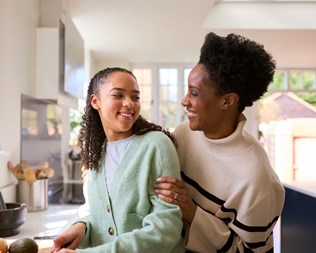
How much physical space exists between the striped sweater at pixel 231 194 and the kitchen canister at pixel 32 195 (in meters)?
1.36

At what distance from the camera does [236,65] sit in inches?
47.3

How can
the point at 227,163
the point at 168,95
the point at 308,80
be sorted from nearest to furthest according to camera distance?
the point at 227,163, the point at 168,95, the point at 308,80

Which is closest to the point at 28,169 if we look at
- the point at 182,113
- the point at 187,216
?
the point at 187,216

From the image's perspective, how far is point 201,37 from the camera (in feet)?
16.5

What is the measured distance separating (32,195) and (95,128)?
1281 millimetres

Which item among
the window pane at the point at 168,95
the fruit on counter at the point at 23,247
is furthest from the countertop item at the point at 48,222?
the window pane at the point at 168,95

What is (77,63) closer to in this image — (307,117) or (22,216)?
(22,216)

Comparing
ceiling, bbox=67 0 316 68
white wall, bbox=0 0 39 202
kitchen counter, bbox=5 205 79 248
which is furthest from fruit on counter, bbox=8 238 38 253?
ceiling, bbox=67 0 316 68

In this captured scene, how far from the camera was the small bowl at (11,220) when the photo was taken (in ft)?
5.65

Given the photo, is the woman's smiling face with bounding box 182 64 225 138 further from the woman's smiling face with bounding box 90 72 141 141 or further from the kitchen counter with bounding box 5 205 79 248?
the kitchen counter with bounding box 5 205 79 248

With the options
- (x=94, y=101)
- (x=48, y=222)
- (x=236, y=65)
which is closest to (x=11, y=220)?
(x=48, y=222)

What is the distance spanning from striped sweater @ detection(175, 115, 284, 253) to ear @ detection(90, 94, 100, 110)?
0.31 metres

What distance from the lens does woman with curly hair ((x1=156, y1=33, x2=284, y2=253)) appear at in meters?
1.19

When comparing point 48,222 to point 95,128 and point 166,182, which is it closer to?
point 95,128
